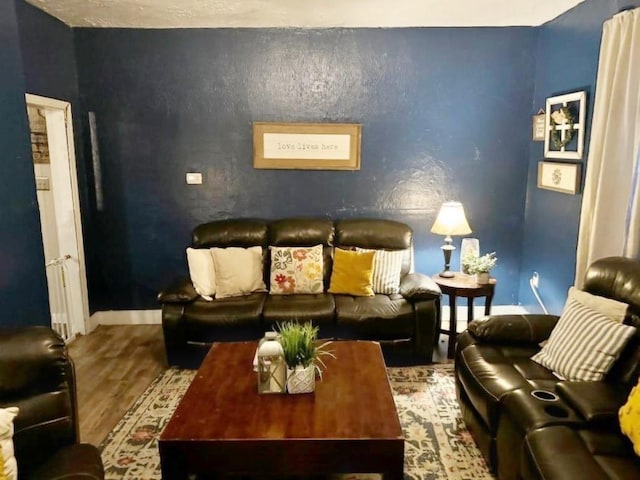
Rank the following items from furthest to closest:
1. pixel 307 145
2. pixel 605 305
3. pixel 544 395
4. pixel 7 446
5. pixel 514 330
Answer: pixel 307 145 < pixel 514 330 < pixel 605 305 < pixel 544 395 < pixel 7 446

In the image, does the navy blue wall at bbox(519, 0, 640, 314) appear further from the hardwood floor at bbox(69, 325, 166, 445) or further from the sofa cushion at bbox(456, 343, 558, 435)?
the hardwood floor at bbox(69, 325, 166, 445)

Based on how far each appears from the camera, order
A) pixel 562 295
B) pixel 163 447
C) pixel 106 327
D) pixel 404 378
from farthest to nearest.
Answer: pixel 106 327 → pixel 562 295 → pixel 404 378 → pixel 163 447

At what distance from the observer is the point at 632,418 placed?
1837 millimetres

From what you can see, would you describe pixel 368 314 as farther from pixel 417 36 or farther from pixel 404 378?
pixel 417 36

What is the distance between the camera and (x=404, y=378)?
135 inches

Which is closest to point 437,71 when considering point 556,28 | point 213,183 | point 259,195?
point 556,28

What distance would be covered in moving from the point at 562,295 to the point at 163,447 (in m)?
3.09

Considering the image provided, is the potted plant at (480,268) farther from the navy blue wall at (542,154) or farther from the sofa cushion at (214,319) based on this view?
the sofa cushion at (214,319)

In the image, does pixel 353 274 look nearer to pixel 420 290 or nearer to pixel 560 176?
pixel 420 290

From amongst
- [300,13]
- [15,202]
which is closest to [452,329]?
[300,13]

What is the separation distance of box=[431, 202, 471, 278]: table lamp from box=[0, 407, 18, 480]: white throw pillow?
3.08m

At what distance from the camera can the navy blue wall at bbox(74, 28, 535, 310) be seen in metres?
4.18

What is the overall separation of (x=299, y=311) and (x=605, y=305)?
1.93 meters

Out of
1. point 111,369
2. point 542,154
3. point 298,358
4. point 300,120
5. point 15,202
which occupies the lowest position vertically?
point 111,369
